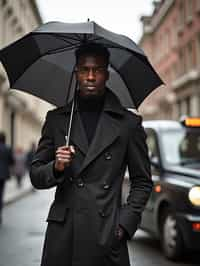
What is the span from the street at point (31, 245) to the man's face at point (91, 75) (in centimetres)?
417

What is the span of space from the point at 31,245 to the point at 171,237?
225cm

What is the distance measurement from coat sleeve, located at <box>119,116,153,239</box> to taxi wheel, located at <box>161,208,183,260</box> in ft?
13.5

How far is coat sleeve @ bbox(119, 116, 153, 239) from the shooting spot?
10.1ft

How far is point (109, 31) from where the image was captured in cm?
350

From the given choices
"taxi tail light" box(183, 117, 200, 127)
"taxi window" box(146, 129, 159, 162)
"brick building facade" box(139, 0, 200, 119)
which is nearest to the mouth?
"taxi window" box(146, 129, 159, 162)

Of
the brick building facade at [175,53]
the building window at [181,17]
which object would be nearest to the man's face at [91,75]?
the brick building facade at [175,53]

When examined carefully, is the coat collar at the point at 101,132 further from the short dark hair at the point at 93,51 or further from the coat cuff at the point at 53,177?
the short dark hair at the point at 93,51

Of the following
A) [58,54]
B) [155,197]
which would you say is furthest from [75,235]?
[155,197]

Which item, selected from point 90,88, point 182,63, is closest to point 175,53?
point 182,63

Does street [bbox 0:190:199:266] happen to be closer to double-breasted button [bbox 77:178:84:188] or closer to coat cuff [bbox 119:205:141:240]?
coat cuff [bbox 119:205:141:240]

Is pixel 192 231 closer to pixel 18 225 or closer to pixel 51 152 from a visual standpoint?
pixel 51 152

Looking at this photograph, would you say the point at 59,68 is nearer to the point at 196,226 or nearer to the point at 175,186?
the point at 196,226

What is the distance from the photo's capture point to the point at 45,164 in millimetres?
3109

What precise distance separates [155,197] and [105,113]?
16.2 ft
